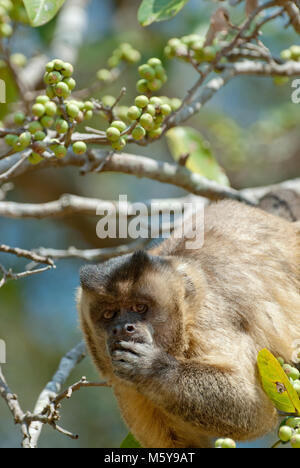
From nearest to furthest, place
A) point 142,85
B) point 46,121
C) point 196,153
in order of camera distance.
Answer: point 46,121 → point 142,85 → point 196,153

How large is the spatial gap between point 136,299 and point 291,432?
148 cm

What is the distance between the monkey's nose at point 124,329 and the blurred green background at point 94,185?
415cm

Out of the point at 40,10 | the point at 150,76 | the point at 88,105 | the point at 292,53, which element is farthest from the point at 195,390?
the point at 292,53

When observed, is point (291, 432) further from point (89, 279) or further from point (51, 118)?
point (51, 118)

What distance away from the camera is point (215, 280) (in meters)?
4.26

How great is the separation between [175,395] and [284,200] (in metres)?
2.30

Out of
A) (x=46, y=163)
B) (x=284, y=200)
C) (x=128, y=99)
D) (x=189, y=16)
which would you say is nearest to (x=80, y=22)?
(x=189, y=16)

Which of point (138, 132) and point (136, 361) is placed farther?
point (136, 361)

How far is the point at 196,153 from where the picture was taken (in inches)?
219

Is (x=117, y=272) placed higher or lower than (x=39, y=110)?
lower

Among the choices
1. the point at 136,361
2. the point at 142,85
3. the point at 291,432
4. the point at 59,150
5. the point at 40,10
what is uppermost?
the point at 40,10

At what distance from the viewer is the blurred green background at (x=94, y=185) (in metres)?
8.22

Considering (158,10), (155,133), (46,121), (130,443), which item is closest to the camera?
(46,121)

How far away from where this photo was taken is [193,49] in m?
4.43
